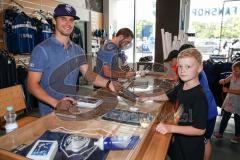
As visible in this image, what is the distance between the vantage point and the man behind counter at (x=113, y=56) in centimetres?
256

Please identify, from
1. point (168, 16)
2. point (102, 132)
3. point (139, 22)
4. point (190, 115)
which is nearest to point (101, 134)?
point (102, 132)

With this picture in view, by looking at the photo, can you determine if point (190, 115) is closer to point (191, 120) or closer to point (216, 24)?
point (191, 120)

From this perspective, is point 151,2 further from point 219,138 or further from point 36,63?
point 36,63

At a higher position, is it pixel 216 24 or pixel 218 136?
pixel 216 24

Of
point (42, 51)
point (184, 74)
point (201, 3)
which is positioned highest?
point (201, 3)

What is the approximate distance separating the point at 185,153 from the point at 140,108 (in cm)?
44

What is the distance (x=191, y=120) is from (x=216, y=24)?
5.28 metres

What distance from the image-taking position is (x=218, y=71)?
3.81 metres

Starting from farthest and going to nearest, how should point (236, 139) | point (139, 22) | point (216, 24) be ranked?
1. point (139, 22)
2. point (216, 24)
3. point (236, 139)

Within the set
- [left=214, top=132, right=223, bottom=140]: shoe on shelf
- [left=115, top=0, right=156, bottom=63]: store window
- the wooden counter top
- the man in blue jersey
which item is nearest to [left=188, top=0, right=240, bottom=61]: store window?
[left=115, top=0, right=156, bottom=63]: store window

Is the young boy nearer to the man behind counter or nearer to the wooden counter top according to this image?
the wooden counter top

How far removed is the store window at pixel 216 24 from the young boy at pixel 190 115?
14.7 ft

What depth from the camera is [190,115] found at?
4.46 feet

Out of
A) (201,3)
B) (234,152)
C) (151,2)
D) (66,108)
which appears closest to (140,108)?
(66,108)
